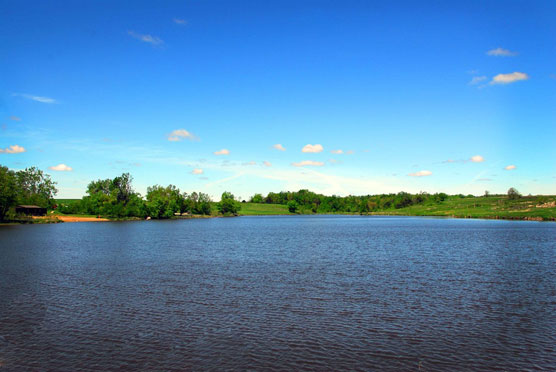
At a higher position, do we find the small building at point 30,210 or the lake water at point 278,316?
the small building at point 30,210

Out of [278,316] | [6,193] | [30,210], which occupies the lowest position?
[278,316]

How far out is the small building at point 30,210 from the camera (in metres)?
164

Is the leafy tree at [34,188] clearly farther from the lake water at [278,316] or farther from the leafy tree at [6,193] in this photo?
the lake water at [278,316]

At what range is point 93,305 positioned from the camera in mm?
27672

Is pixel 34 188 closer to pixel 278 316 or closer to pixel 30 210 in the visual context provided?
pixel 30 210

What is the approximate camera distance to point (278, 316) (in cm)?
2500

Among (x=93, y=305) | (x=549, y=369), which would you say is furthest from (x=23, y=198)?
(x=549, y=369)

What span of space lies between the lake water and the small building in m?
142

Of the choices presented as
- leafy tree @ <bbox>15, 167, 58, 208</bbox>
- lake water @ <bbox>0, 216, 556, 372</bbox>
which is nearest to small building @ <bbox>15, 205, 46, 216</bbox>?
leafy tree @ <bbox>15, 167, 58, 208</bbox>

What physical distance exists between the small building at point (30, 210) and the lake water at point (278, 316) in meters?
142

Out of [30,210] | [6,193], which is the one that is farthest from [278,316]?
[30,210]

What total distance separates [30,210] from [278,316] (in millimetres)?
181826

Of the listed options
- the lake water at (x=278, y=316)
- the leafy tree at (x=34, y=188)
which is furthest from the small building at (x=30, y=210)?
the lake water at (x=278, y=316)

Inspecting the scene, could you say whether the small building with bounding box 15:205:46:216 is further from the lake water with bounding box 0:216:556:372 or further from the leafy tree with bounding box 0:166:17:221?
the lake water with bounding box 0:216:556:372
